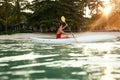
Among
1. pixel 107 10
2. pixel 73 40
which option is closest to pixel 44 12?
pixel 107 10

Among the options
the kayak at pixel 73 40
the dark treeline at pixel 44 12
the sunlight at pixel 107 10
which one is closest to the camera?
the kayak at pixel 73 40

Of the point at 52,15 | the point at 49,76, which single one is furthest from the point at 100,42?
the point at 52,15

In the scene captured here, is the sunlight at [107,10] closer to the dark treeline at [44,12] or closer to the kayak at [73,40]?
the dark treeline at [44,12]

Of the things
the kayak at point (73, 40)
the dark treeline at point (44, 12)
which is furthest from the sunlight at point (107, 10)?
the kayak at point (73, 40)

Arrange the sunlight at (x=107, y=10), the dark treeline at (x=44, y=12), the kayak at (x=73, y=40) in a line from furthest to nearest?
the sunlight at (x=107, y=10)
the dark treeline at (x=44, y=12)
the kayak at (x=73, y=40)

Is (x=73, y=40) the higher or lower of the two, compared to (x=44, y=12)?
lower

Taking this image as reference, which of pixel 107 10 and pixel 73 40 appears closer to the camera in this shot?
pixel 73 40

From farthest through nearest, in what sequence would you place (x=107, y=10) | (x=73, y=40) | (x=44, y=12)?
1. (x=107, y=10)
2. (x=44, y=12)
3. (x=73, y=40)

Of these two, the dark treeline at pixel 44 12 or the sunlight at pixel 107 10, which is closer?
the dark treeline at pixel 44 12

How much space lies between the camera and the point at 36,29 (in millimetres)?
64312

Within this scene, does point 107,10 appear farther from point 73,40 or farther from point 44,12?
point 73,40

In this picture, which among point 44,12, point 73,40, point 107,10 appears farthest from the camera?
point 107,10

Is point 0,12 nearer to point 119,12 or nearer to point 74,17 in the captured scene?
point 74,17

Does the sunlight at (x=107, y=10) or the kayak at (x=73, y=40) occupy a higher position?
the sunlight at (x=107, y=10)
